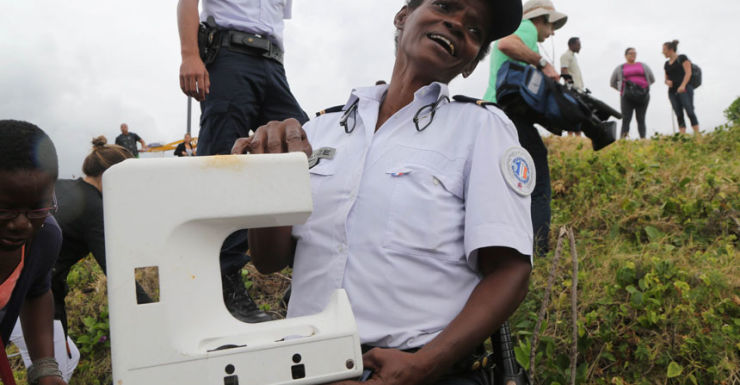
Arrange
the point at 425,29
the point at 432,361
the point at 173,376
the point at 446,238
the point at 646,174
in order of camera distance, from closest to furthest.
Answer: the point at 173,376, the point at 432,361, the point at 446,238, the point at 425,29, the point at 646,174

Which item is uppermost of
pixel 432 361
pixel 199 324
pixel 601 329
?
pixel 199 324

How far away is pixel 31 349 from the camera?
6.16ft

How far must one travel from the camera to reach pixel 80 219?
2553mm

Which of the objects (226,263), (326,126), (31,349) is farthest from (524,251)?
(31,349)

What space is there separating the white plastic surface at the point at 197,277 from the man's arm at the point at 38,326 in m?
1.28

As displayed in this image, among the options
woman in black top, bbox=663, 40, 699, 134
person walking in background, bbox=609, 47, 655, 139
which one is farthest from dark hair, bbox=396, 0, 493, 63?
woman in black top, bbox=663, 40, 699, 134

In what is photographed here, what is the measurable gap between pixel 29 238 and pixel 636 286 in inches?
93.8

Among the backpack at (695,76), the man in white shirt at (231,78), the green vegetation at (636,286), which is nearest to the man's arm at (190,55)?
the man in white shirt at (231,78)

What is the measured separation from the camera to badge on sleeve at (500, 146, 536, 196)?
1.28 m

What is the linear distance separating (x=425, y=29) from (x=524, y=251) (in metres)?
0.73

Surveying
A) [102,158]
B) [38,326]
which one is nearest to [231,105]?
[102,158]

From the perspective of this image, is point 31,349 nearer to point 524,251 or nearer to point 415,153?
point 415,153

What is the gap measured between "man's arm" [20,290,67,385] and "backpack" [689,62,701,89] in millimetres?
8445

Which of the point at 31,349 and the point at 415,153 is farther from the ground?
the point at 415,153
